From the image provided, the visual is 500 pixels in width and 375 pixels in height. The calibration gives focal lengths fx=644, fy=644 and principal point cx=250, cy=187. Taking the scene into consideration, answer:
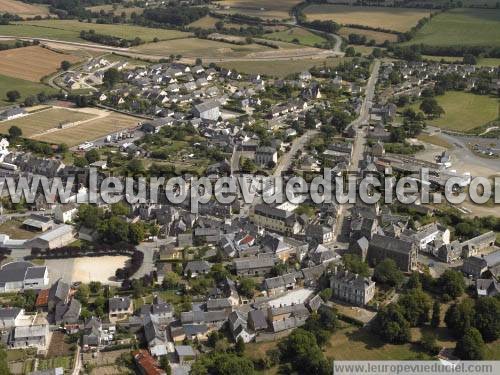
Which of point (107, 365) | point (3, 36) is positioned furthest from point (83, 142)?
point (3, 36)

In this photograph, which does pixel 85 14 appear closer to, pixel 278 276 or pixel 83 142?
pixel 83 142

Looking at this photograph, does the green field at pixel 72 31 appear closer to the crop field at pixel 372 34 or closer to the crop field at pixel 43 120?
the crop field at pixel 372 34

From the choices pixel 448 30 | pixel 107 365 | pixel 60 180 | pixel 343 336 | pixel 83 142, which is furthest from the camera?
pixel 448 30

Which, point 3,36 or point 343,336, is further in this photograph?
point 3,36

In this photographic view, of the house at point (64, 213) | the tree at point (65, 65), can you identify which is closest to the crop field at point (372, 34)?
the tree at point (65, 65)

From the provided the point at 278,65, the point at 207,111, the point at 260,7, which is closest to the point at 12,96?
the point at 207,111

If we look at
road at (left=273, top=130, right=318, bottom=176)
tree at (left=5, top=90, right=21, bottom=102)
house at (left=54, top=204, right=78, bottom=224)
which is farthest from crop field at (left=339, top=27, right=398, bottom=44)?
house at (left=54, top=204, right=78, bottom=224)

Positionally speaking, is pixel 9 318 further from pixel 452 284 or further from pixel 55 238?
pixel 452 284
